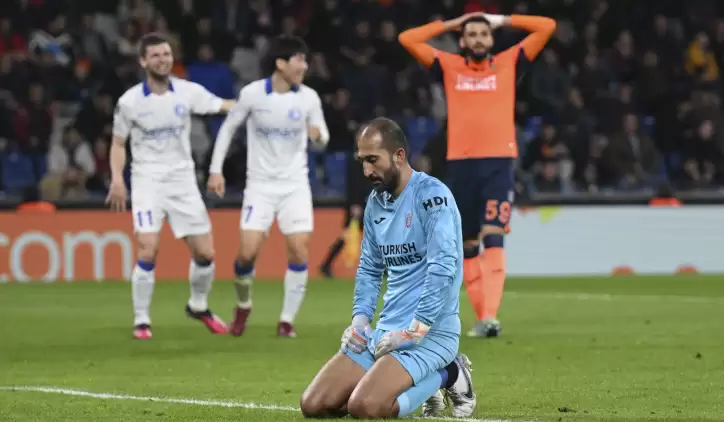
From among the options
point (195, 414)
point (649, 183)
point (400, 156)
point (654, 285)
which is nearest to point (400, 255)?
point (400, 156)

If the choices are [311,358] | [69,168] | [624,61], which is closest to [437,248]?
[311,358]

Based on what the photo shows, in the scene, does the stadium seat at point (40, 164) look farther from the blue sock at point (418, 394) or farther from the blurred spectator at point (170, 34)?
the blue sock at point (418, 394)

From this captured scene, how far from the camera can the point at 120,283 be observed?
19.3 m

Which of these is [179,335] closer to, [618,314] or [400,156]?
[618,314]

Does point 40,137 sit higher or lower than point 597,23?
lower

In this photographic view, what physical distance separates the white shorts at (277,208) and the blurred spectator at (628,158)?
10.2 metres

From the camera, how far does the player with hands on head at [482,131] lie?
12.1 meters

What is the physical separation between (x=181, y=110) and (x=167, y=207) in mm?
833

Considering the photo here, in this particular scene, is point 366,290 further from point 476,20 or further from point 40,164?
point 40,164

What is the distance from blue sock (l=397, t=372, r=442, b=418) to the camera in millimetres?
6832

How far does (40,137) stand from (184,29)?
3070 mm

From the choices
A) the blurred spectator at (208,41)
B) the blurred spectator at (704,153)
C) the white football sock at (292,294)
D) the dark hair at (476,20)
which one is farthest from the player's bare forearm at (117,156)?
the blurred spectator at (704,153)

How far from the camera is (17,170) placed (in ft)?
69.0

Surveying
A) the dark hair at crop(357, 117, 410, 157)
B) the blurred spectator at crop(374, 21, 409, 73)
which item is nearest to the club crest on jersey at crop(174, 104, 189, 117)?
the dark hair at crop(357, 117, 410, 157)
